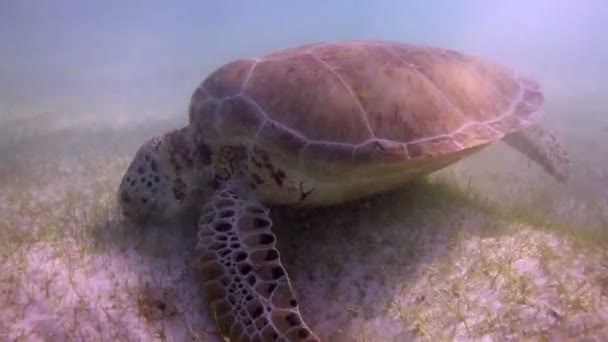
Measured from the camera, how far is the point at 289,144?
3.72 metres

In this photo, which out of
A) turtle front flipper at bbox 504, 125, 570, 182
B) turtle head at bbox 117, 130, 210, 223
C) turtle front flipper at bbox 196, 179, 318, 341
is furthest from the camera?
turtle front flipper at bbox 504, 125, 570, 182

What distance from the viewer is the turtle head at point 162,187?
4.62 meters

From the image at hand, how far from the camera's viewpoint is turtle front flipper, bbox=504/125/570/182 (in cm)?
667

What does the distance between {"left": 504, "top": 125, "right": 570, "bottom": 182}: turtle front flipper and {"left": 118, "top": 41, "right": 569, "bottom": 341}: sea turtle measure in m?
2.18

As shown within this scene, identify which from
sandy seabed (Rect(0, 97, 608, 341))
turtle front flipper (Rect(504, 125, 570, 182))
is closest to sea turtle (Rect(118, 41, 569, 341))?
sandy seabed (Rect(0, 97, 608, 341))

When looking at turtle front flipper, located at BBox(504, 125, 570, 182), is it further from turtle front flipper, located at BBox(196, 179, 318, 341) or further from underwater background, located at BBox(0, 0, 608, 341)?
turtle front flipper, located at BBox(196, 179, 318, 341)

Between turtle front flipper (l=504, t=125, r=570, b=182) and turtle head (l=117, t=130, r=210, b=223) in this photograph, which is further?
turtle front flipper (l=504, t=125, r=570, b=182)

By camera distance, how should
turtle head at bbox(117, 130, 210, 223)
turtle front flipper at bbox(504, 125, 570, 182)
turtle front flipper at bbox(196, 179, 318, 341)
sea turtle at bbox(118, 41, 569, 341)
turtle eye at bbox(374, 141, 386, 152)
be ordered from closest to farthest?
turtle front flipper at bbox(196, 179, 318, 341), sea turtle at bbox(118, 41, 569, 341), turtle eye at bbox(374, 141, 386, 152), turtle head at bbox(117, 130, 210, 223), turtle front flipper at bbox(504, 125, 570, 182)

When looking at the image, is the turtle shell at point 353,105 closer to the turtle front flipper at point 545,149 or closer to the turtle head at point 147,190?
the turtle head at point 147,190

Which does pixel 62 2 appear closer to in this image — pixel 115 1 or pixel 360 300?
pixel 115 1

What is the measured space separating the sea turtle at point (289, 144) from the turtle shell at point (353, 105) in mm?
12

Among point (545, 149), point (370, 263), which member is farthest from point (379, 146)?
point (545, 149)

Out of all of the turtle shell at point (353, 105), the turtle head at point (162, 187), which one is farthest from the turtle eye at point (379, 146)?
the turtle head at point (162, 187)

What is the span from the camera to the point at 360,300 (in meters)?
3.32
